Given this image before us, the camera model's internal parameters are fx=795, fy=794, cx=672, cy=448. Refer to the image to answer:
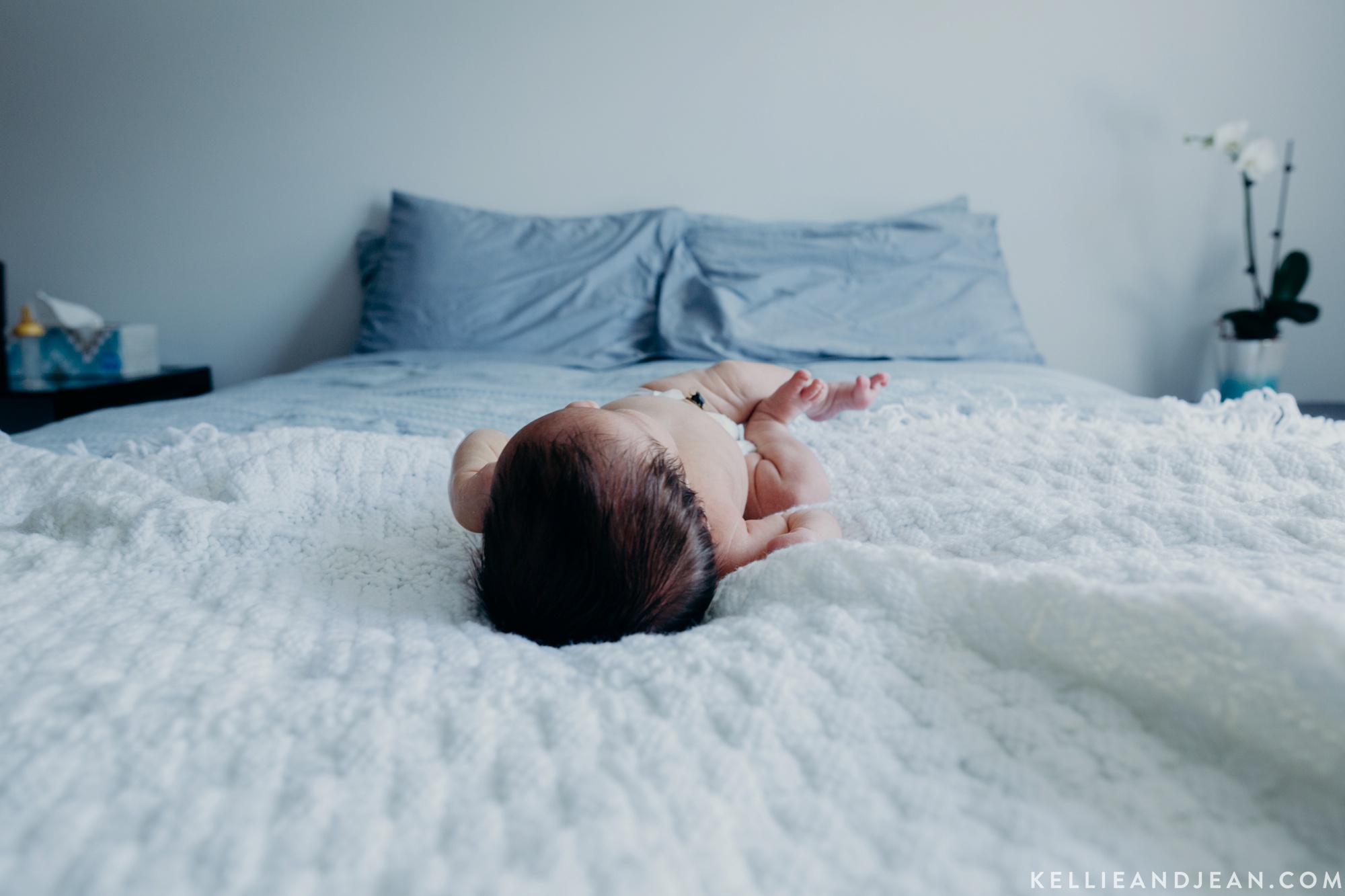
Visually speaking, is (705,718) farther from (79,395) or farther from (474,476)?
(79,395)

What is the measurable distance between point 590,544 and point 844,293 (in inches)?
65.4

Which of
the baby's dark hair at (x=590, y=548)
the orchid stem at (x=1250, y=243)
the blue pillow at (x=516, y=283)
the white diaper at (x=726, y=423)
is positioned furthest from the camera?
the orchid stem at (x=1250, y=243)

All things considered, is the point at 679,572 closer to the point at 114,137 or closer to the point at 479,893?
the point at 479,893

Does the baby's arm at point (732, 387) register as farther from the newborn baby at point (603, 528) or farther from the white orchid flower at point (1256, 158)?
the white orchid flower at point (1256, 158)

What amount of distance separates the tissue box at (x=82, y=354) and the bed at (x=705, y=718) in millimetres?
1867

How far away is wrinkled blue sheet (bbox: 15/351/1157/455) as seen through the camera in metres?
1.27

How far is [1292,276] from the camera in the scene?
2223 millimetres

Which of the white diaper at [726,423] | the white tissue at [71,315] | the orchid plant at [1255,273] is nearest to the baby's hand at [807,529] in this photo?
the white diaper at [726,423]

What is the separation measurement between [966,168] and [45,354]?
275 cm

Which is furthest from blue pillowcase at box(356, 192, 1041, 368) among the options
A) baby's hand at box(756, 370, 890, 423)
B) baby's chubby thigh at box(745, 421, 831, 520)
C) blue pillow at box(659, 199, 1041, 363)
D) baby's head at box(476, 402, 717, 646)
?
baby's head at box(476, 402, 717, 646)

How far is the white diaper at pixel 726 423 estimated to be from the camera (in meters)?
1.09

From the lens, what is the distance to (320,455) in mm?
971

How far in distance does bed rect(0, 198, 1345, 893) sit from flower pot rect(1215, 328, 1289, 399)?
1.86 m

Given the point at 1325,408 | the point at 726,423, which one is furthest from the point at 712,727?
the point at 1325,408
